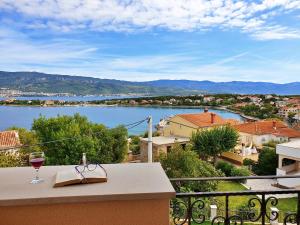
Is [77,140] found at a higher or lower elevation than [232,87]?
lower

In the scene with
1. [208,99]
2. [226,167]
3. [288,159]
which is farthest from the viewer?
[208,99]

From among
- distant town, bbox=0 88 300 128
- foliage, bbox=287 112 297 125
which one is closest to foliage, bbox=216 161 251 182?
foliage, bbox=287 112 297 125

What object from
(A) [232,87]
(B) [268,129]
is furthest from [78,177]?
(A) [232,87]

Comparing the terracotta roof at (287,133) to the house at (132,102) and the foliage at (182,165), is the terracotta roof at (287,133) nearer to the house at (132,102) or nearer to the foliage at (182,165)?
the foliage at (182,165)

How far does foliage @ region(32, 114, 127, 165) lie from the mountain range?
46.3 m

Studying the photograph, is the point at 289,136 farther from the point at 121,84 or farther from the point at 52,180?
the point at 121,84

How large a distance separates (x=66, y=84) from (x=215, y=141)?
55.7m

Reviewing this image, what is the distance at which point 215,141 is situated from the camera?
65.2ft

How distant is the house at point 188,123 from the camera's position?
25.3 metres

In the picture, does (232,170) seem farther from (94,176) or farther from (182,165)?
(94,176)

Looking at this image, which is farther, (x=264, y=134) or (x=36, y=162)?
(x=264, y=134)

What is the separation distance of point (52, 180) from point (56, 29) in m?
44.4

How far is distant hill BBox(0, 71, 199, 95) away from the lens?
2584 inches

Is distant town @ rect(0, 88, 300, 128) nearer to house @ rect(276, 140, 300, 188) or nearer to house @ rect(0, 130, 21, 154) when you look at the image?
house @ rect(276, 140, 300, 188)
